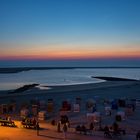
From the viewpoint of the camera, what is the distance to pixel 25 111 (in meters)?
24.9

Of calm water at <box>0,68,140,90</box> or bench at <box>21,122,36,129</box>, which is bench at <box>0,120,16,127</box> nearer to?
bench at <box>21,122,36,129</box>

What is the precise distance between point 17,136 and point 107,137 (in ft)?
16.8

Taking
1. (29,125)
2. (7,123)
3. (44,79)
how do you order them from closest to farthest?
1. (29,125)
2. (7,123)
3. (44,79)

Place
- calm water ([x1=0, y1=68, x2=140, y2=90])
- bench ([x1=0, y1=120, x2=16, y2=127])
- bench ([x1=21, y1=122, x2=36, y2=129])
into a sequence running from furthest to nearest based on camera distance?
1. calm water ([x1=0, y1=68, x2=140, y2=90])
2. bench ([x1=0, y1=120, x2=16, y2=127])
3. bench ([x1=21, y1=122, x2=36, y2=129])

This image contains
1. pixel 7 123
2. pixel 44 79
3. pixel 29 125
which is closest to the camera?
pixel 29 125

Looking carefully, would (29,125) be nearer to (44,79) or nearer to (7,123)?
(7,123)

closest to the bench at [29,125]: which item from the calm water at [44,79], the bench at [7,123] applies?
the bench at [7,123]

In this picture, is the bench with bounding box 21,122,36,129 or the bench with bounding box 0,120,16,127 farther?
the bench with bounding box 0,120,16,127

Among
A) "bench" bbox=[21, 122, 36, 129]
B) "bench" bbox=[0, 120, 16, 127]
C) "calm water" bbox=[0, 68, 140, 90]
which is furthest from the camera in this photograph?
"calm water" bbox=[0, 68, 140, 90]

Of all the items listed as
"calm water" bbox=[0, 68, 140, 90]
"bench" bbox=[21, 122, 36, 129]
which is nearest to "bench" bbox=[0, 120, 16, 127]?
"bench" bbox=[21, 122, 36, 129]

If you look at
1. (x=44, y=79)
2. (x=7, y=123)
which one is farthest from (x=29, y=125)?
(x=44, y=79)

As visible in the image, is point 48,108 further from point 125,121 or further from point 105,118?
point 125,121

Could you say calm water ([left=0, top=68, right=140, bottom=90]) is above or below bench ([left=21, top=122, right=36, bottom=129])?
below

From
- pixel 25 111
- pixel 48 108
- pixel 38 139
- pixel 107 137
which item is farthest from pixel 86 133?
pixel 48 108
